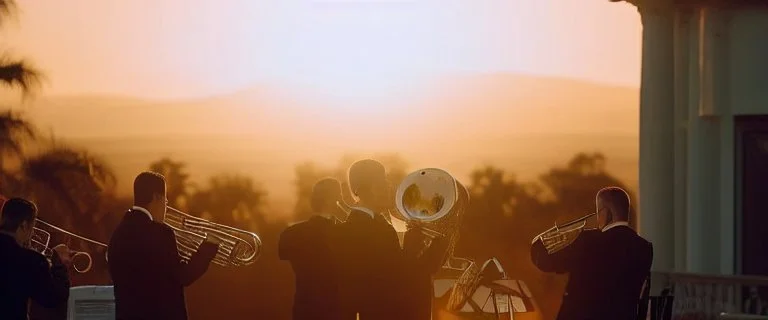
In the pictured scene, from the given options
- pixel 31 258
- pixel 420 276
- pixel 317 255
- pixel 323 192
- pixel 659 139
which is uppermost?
pixel 659 139

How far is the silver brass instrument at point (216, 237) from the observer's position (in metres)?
9.05

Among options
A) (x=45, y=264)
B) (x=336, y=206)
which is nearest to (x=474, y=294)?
(x=336, y=206)

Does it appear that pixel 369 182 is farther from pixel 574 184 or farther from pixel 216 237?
pixel 574 184

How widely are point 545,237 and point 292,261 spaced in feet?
6.20

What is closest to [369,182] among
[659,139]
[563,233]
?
[563,233]

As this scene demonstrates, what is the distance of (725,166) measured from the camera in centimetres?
1482

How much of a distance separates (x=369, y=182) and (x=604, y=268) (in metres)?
1.55

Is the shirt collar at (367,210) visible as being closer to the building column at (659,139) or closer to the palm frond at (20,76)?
the building column at (659,139)

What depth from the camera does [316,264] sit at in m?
8.71

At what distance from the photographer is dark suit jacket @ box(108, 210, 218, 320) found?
7.86m

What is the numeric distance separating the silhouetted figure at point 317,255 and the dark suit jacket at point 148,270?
1004mm

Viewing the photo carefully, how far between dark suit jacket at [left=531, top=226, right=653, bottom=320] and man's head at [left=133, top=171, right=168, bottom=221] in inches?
92.3

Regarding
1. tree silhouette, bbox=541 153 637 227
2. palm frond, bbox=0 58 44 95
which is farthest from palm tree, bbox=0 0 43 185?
tree silhouette, bbox=541 153 637 227

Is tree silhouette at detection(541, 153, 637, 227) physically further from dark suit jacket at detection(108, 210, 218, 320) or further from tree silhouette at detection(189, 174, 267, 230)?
dark suit jacket at detection(108, 210, 218, 320)
